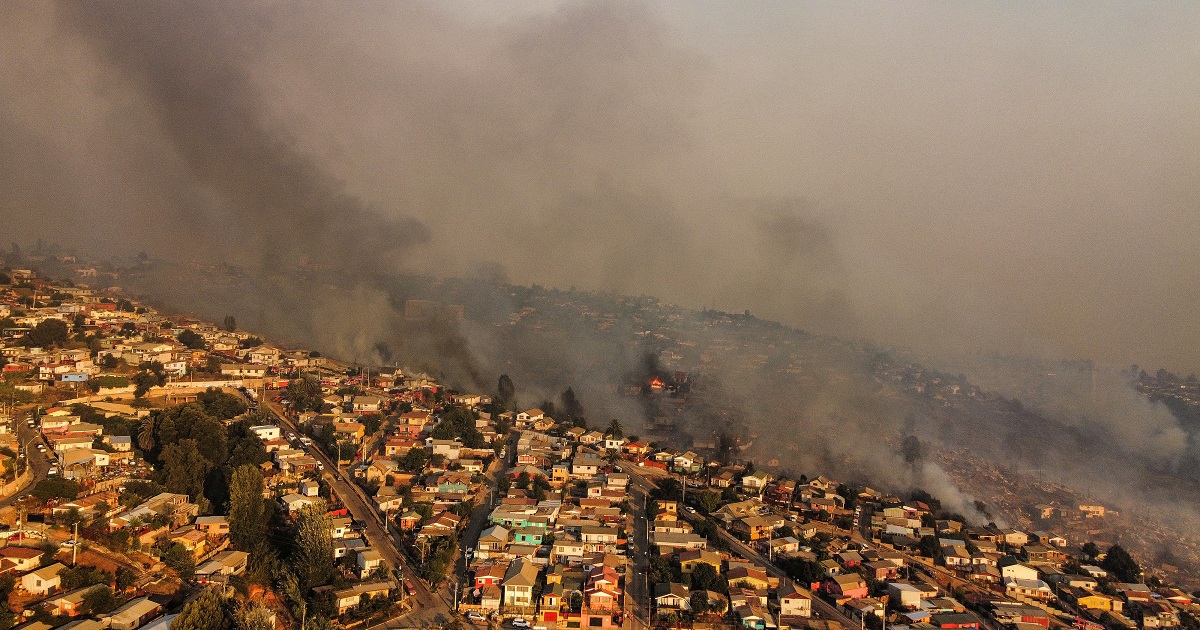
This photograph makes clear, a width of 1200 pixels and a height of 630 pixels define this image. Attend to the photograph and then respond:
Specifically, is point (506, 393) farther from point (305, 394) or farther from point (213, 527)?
point (213, 527)

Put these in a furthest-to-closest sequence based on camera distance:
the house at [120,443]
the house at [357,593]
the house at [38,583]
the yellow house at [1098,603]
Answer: the house at [120,443] → the yellow house at [1098,603] → the house at [357,593] → the house at [38,583]

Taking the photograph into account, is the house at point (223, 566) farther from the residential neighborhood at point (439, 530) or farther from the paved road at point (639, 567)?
the paved road at point (639, 567)

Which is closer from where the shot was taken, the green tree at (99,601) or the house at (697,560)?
the green tree at (99,601)

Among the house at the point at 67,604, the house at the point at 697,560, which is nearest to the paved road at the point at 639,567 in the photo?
the house at the point at 697,560

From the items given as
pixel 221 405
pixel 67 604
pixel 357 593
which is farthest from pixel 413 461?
pixel 67 604

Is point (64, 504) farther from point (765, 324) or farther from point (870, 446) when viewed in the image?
point (765, 324)

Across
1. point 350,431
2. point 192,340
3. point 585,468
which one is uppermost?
point 192,340

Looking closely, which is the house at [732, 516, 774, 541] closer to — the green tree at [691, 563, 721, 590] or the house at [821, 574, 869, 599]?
the house at [821, 574, 869, 599]
